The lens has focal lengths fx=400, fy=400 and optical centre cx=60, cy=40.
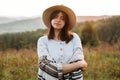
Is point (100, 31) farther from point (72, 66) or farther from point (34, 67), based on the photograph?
point (72, 66)

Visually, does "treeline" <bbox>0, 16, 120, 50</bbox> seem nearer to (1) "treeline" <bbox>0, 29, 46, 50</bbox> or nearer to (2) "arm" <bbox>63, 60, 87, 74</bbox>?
(1) "treeline" <bbox>0, 29, 46, 50</bbox>

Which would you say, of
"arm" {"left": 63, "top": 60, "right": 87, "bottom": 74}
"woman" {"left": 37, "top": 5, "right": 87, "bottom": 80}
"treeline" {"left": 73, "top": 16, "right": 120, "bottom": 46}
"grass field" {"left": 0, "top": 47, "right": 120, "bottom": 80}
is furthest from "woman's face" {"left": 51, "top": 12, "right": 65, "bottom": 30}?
"treeline" {"left": 73, "top": 16, "right": 120, "bottom": 46}

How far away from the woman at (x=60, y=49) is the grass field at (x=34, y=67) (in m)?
4.44

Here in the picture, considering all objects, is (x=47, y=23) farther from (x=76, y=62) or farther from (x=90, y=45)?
(x=90, y=45)

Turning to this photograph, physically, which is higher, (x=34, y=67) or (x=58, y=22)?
(x=58, y=22)

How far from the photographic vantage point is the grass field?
25.7 ft

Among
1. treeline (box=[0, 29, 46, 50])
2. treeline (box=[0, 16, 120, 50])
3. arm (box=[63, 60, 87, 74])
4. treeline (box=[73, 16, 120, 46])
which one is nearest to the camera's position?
arm (box=[63, 60, 87, 74])

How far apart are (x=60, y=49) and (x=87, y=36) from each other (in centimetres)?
953

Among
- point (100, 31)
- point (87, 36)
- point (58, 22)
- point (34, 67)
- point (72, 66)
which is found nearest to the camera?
point (72, 66)

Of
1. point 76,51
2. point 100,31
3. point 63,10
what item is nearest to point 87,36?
point 100,31

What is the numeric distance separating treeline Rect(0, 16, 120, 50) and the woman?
27.3 ft

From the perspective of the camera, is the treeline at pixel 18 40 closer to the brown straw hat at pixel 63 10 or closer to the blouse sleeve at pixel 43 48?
the brown straw hat at pixel 63 10

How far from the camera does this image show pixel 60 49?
316 centimetres

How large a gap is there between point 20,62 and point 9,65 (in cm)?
33
